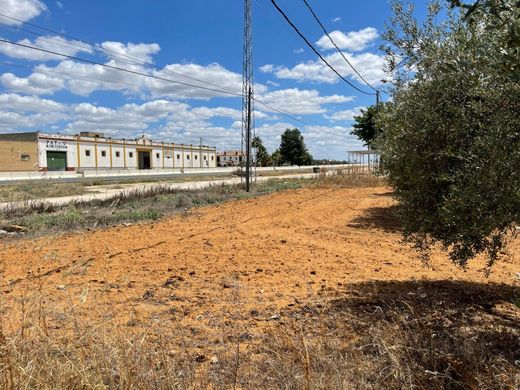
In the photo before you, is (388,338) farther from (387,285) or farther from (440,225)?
(387,285)

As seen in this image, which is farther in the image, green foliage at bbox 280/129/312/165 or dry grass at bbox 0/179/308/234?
green foliage at bbox 280/129/312/165

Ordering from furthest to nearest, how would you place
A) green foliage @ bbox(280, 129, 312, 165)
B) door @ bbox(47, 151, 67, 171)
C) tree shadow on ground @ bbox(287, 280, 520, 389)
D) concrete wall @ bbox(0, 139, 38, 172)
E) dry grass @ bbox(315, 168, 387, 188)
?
green foliage @ bbox(280, 129, 312, 165)
door @ bbox(47, 151, 67, 171)
concrete wall @ bbox(0, 139, 38, 172)
dry grass @ bbox(315, 168, 387, 188)
tree shadow on ground @ bbox(287, 280, 520, 389)

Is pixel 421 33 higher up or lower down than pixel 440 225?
higher up

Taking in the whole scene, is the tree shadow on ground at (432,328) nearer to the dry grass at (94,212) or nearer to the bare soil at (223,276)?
the bare soil at (223,276)

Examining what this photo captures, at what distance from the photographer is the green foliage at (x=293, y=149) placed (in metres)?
107

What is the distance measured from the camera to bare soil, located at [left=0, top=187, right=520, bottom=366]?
4.21 metres

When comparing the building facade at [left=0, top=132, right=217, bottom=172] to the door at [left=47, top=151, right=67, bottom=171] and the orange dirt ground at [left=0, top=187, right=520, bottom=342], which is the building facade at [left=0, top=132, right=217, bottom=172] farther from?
the orange dirt ground at [left=0, top=187, right=520, bottom=342]

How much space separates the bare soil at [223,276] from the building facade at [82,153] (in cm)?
4951

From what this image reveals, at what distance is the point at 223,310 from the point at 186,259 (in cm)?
283

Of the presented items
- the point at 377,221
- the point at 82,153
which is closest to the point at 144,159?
the point at 82,153

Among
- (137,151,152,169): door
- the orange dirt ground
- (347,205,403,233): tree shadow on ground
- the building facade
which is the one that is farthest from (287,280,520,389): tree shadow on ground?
(137,151,152,169): door

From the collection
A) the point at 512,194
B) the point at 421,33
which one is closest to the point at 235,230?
the point at 421,33

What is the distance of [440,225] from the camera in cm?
432

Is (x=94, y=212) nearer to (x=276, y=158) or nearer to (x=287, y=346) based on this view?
(x=287, y=346)
